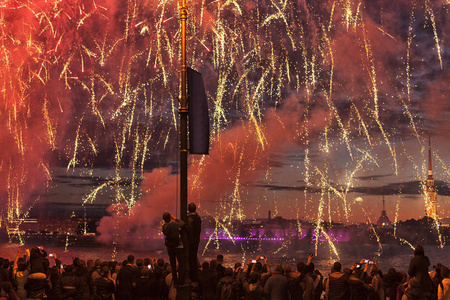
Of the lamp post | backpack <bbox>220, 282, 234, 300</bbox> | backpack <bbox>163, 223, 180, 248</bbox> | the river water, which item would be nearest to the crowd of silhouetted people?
backpack <bbox>220, 282, 234, 300</bbox>

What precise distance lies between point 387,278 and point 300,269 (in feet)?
6.55

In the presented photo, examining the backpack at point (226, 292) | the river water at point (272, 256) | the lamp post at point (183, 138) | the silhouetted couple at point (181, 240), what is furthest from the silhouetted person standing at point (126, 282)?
the river water at point (272, 256)

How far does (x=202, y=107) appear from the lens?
10.4m

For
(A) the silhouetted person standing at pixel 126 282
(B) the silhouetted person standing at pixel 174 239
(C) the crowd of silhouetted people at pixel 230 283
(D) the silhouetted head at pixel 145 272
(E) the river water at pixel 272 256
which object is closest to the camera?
(B) the silhouetted person standing at pixel 174 239

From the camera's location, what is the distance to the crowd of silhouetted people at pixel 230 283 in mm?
9750

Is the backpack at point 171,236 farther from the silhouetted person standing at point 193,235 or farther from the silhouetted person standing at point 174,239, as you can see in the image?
the silhouetted person standing at point 193,235

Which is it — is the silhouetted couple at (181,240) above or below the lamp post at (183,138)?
below

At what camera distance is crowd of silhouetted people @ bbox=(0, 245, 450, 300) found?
975cm

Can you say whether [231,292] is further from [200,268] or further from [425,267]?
[425,267]

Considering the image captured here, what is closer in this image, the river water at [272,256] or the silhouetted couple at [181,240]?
the silhouetted couple at [181,240]

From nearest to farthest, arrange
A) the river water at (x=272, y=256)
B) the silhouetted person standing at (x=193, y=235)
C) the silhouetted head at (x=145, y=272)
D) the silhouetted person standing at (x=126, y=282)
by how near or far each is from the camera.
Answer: the silhouetted person standing at (x=193, y=235) → the silhouetted head at (x=145, y=272) → the silhouetted person standing at (x=126, y=282) → the river water at (x=272, y=256)

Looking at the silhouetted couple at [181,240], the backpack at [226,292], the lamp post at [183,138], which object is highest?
the lamp post at [183,138]

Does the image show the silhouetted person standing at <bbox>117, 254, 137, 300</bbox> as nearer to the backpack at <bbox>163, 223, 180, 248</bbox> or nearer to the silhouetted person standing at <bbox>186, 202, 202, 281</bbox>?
the silhouetted person standing at <bbox>186, 202, 202, 281</bbox>

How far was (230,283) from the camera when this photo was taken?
34.2 feet
